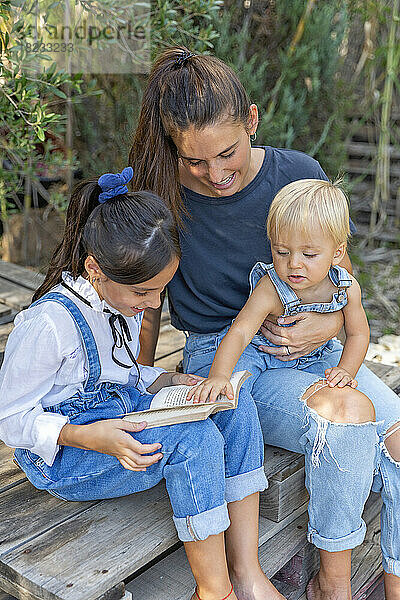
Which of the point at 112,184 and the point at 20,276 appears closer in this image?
the point at 112,184

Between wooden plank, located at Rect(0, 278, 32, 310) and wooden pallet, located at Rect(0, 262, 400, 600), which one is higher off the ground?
wooden pallet, located at Rect(0, 262, 400, 600)

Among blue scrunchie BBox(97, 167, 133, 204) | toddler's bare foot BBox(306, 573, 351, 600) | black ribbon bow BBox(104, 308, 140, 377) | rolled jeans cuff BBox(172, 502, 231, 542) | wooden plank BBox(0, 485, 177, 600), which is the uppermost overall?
blue scrunchie BBox(97, 167, 133, 204)

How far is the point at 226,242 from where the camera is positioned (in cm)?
196

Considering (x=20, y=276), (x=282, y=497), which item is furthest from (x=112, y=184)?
(x=20, y=276)

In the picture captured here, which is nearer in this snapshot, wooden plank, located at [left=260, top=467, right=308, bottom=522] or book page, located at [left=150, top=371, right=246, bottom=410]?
book page, located at [left=150, top=371, right=246, bottom=410]

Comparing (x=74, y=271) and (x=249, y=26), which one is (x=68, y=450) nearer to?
(x=74, y=271)

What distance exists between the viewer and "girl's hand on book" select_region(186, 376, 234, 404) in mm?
1522

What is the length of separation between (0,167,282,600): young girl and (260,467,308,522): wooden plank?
13 centimetres

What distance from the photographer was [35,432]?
1.41 m

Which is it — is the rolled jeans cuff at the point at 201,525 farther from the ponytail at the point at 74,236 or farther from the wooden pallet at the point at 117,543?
the ponytail at the point at 74,236

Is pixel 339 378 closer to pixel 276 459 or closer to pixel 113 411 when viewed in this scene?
pixel 276 459

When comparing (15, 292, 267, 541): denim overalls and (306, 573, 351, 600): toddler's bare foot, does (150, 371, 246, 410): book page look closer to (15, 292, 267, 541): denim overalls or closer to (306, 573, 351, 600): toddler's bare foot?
(15, 292, 267, 541): denim overalls

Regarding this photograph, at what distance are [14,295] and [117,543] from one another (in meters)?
1.57

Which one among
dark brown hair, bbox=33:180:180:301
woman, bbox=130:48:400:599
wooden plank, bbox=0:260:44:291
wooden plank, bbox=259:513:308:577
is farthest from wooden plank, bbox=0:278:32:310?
wooden plank, bbox=259:513:308:577
